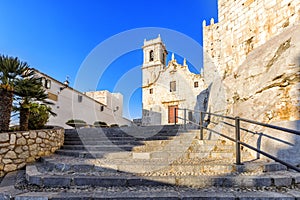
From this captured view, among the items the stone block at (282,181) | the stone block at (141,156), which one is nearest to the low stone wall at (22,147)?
the stone block at (141,156)

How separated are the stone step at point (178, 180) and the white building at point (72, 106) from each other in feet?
25.6

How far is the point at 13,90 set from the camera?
367cm

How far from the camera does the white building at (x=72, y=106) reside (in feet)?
33.6

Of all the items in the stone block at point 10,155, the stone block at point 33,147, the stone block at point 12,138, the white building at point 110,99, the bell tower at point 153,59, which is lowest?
the stone block at point 10,155

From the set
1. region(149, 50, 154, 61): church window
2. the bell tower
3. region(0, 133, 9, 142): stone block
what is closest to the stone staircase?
region(0, 133, 9, 142): stone block

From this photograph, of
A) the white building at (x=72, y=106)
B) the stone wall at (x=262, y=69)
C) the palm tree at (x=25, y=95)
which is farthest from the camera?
the white building at (x=72, y=106)

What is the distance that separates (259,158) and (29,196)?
135 inches

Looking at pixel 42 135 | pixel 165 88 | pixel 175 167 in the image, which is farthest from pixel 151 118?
pixel 175 167

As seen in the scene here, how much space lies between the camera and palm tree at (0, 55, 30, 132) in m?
3.48

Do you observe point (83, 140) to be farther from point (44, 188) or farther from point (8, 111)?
point (44, 188)

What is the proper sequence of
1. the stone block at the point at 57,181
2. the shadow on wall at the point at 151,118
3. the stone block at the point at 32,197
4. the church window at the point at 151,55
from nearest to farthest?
the stone block at the point at 32,197, the stone block at the point at 57,181, the shadow on wall at the point at 151,118, the church window at the point at 151,55

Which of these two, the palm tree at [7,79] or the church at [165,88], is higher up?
the church at [165,88]

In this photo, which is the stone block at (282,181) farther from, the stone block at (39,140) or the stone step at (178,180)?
the stone block at (39,140)

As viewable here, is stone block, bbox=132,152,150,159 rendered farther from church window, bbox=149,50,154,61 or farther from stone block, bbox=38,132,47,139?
church window, bbox=149,50,154,61
